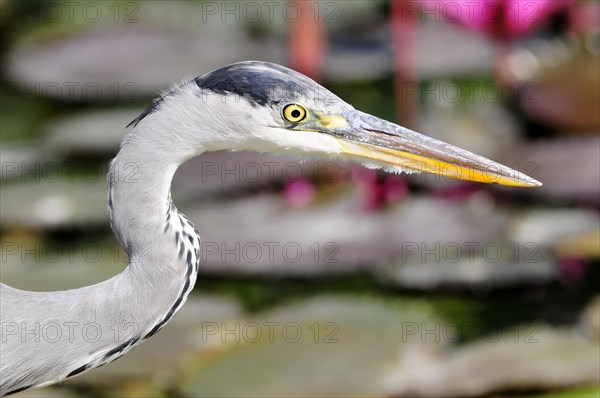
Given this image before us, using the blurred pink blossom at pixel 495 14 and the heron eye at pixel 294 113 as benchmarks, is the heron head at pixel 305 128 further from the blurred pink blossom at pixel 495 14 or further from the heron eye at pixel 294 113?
the blurred pink blossom at pixel 495 14

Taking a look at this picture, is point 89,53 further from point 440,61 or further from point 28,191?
point 440,61

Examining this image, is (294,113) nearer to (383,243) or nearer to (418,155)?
(418,155)

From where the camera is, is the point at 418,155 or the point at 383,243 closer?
the point at 418,155

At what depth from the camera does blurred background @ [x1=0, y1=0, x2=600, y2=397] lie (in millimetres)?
2580

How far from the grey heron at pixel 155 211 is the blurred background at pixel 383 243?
85 centimetres

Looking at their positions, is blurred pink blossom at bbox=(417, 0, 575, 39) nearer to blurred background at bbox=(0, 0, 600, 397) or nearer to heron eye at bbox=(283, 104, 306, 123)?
blurred background at bbox=(0, 0, 600, 397)

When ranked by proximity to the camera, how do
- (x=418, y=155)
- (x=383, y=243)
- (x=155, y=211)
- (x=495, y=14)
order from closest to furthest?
(x=155, y=211)
(x=418, y=155)
(x=383, y=243)
(x=495, y=14)

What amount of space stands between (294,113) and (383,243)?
48.2 inches

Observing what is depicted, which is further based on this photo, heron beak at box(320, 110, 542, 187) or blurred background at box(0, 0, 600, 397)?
blurred background at box(0, 0, 600, 397)

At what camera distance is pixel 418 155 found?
71.4 inches

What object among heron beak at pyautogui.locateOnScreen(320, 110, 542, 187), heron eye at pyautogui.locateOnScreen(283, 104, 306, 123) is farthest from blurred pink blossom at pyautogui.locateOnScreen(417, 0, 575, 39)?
heron eye at pyautogui.locateOnScreen(283, 104, 306, 123)

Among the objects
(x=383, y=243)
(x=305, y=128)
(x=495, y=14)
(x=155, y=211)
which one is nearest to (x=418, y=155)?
(x=305, y=128)

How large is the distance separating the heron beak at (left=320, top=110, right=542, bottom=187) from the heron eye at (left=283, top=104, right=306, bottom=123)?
103 mm

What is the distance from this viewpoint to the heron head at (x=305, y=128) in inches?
66.6
